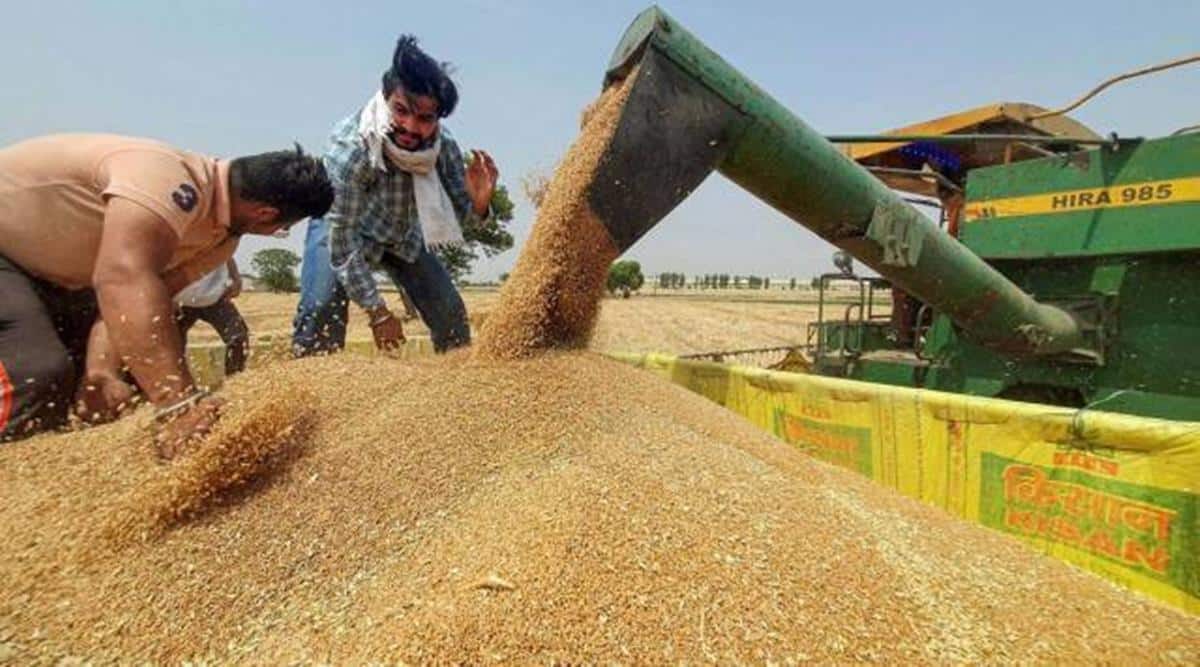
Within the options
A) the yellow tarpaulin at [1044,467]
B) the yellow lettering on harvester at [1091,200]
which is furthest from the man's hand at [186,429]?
the yellow lettering on harvester at [1091,200]

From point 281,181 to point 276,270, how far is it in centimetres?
4013

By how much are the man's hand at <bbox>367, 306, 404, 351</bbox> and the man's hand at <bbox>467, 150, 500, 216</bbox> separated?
2.08ft

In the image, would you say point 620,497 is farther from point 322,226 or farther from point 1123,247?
point 1123,247

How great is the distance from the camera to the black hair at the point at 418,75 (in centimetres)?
272

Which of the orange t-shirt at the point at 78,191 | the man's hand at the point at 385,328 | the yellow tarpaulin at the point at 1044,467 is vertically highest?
the orange t-shirt at the point at 78,191

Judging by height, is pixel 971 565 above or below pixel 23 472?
below

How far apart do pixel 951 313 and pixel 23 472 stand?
304cm

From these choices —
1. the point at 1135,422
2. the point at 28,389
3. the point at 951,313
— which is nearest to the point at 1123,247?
the point at 951,313

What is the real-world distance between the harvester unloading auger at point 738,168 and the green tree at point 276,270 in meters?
39.6

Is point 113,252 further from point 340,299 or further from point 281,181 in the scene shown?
point 340,299

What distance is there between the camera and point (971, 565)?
1.75 meters

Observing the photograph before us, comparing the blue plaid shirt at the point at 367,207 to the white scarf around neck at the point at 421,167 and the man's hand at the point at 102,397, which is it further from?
the man's hand at the point at 102,397

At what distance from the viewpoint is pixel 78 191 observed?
2.24m

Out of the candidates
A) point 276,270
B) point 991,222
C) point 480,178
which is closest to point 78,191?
point 480,178
